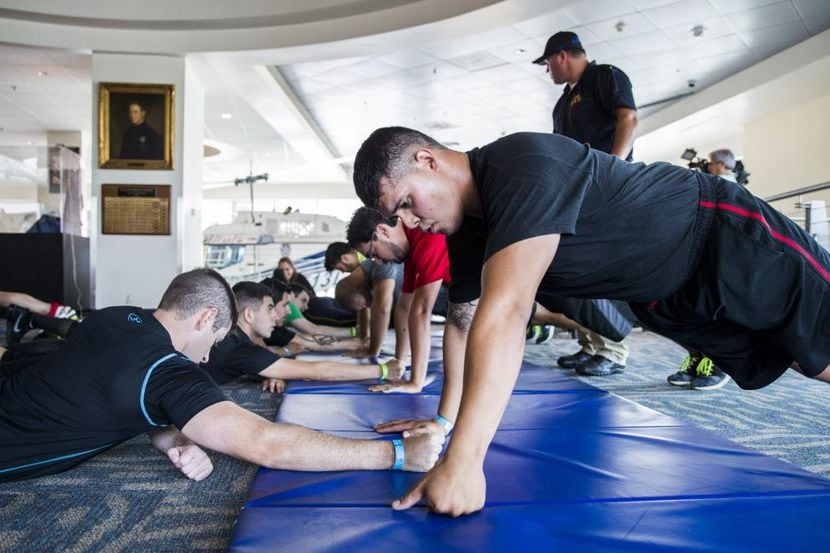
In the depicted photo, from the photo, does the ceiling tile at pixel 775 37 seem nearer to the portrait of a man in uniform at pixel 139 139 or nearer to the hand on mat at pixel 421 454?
the portrait of a man in uniform at pixel 139 139

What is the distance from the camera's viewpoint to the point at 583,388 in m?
2.37

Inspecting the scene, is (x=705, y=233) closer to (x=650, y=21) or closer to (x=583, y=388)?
(x=583, y=388)

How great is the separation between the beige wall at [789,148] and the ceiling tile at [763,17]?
5.71ft

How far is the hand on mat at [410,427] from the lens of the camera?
160 cm

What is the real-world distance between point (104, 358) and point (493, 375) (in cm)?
92

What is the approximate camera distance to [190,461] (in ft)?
4.95

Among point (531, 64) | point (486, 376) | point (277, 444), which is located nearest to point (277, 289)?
point (277, 444)

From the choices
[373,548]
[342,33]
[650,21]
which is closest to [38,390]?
[373,548]

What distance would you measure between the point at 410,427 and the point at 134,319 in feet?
2.61

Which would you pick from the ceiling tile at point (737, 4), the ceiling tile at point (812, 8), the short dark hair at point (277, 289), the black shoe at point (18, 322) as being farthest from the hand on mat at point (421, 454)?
the ceiling tile at point (812, 8)

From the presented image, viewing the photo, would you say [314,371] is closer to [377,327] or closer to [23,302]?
[377,327]

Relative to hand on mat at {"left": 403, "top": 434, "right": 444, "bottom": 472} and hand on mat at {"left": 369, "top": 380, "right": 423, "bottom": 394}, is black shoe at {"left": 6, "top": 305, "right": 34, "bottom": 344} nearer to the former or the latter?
hand on mat at {"left": 369, "top": 380, "right": 423, "bottom": 394}

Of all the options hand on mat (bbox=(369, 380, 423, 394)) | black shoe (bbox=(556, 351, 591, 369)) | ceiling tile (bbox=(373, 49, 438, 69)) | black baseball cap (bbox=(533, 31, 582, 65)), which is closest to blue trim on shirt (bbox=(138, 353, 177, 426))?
hand on mat (bbox=(369, 380, 423, 394))

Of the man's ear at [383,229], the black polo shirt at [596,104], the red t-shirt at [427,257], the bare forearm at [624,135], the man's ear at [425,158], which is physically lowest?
the red t-shirt at [427,257]
